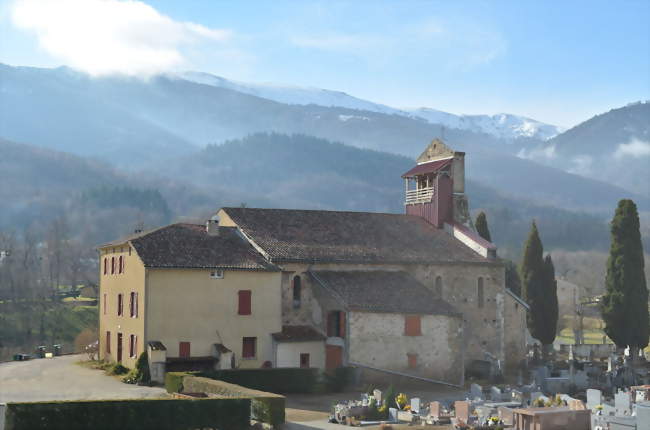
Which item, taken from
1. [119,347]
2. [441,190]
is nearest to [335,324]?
[119,347]

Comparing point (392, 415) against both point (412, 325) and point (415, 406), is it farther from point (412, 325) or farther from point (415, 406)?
point (412, 325)

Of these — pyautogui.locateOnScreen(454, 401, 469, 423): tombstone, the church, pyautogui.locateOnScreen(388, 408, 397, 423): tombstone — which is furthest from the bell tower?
pyautogui.locateOnScreen(454, 401, 469, 423): tombstone

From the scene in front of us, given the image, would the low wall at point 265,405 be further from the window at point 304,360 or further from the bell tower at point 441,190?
the bell tower at point 441,190

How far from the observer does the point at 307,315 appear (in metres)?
55.0

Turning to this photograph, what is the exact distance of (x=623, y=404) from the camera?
39.9 m

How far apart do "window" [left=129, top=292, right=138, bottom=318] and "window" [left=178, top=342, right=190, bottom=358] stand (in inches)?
132

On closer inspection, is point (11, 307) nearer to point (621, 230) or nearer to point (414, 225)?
point (414, 225)

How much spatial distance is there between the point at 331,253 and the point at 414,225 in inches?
417

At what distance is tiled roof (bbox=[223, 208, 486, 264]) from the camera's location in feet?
183

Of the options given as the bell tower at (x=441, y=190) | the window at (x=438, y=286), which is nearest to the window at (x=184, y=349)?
the window at (x=438, y=286)

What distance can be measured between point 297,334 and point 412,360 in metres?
6.94

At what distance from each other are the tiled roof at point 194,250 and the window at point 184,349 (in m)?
4.29

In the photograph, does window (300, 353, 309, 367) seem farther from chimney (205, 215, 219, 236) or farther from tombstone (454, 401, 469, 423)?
tombstone (454, 401, 469, 423)

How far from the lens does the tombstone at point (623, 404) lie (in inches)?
1547
